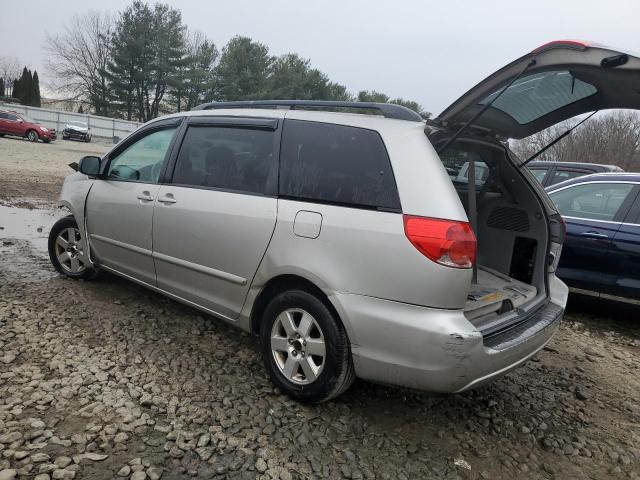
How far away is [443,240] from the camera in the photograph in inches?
93.1

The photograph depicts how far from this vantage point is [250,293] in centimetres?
303

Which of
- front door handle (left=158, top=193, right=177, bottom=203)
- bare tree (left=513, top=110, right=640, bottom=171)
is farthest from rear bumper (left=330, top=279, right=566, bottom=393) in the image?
bare tree (left=513, top=110, right=640, bottom=171)

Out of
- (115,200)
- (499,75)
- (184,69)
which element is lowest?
(115,200)

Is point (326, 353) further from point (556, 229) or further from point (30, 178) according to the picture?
point (30, 178)

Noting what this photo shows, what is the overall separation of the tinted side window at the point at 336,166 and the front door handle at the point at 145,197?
1.22 m

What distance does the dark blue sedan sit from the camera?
4.48 m

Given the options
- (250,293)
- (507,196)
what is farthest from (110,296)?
(507,196)

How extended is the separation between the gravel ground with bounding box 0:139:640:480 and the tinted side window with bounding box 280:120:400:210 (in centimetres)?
125

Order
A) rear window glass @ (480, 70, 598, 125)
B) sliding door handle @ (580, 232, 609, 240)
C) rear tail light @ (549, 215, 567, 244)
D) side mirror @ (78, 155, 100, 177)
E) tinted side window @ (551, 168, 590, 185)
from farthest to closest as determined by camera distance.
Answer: tinted side window @ (551, 168, 590, 185)
sliding door handle @ (580, 232, 609, 240)
side mirror @ (78, 155, 100, 177)
rear tail light @ (549, 215, 567, 244)
rear window glass @ (480, 70, 598, 125)

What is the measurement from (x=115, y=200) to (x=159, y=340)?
1237 mm

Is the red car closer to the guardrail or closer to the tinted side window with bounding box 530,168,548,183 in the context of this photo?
the guardrail

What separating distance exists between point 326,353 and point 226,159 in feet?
4.98

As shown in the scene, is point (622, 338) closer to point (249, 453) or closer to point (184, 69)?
point (249, 453)

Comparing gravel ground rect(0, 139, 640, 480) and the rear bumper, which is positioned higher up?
the rear bumper
